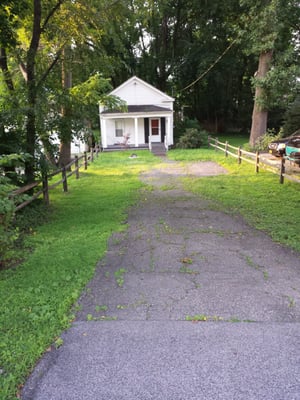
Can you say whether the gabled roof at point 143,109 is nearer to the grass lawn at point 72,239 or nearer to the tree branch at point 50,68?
the grass lawn at point 72,239

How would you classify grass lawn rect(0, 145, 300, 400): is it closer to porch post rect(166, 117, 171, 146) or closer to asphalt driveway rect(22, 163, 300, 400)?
asphalt driveway rect(22, 163, 300, 400)

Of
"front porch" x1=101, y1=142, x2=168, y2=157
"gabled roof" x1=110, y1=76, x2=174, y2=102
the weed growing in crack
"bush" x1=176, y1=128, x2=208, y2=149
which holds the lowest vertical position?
the weed growing in crack

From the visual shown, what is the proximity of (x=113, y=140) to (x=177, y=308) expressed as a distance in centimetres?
2371

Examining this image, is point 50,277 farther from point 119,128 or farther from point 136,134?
point 119,128

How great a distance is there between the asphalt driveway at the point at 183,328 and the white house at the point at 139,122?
20.8 metres

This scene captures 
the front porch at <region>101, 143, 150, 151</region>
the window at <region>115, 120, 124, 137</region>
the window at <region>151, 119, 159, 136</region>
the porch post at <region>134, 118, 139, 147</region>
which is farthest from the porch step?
the window at <region>115, 120, 124, 137</region>

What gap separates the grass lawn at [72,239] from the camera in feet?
9.23

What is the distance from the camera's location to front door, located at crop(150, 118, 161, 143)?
26016mm

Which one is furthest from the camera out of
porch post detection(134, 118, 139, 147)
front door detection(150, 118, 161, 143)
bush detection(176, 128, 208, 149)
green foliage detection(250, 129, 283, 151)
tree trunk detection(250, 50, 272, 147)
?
front door detection(150, 118, 161, 143)

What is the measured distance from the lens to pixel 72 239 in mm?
5691

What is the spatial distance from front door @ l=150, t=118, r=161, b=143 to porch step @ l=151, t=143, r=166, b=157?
1.93 m

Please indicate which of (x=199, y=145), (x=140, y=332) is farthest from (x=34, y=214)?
(x=199, y=145)

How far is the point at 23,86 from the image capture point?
7.20 m

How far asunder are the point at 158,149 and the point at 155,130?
13.4 ft
